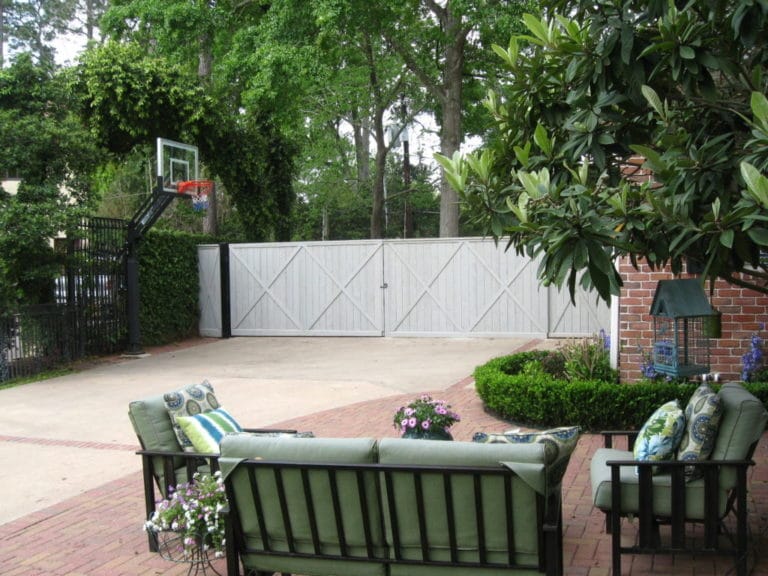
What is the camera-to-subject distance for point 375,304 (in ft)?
52.5

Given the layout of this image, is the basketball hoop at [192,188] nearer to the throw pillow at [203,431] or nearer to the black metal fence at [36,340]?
the black metal fence at [36,340]

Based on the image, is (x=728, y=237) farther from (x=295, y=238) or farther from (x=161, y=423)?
(x=295, y=238)

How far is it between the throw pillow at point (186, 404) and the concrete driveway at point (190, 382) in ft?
5.84

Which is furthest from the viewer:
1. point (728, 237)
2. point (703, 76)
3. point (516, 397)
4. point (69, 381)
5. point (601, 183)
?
point (69, 381)

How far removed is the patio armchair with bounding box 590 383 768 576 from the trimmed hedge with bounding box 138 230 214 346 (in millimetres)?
12601

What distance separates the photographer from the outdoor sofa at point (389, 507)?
3270 mm

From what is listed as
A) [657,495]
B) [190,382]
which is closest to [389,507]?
[657,495]

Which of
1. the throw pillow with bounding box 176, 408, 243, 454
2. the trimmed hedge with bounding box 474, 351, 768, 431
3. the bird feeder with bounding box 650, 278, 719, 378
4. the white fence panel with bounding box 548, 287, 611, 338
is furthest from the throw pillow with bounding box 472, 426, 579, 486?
the white fence panel with bounding box 548, 287, 611, 338

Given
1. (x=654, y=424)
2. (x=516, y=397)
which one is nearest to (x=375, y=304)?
(x=516, y=397)

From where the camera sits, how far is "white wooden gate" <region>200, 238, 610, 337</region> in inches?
578

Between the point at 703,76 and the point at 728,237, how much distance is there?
3.05 ft

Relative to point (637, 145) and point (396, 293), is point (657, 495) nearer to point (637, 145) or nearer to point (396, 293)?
point (637, 145)

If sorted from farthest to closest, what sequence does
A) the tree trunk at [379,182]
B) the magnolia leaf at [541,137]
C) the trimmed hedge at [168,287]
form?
1. the tree trunk at [379,182]
2. the trimmed hedge at [168,287]
3. the magnolia leaf at [541,137]

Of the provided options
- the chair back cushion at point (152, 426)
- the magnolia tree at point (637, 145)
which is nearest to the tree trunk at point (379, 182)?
the chair back cushion at point (152, 426)
